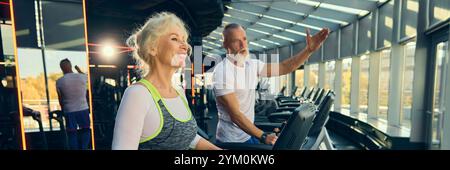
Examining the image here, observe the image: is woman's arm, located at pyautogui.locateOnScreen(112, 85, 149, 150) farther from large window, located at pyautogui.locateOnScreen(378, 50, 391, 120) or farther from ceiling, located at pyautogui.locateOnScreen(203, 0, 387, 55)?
large window, located at pyautogui.locateOnScreen(378, 50, 391, 120)

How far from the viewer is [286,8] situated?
3361mm

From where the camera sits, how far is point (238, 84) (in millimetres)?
1133

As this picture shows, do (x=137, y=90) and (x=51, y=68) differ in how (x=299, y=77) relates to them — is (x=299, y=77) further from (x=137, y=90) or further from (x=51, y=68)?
(x=137, y=90)

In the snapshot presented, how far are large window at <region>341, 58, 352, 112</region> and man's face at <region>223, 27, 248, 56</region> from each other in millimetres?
4221

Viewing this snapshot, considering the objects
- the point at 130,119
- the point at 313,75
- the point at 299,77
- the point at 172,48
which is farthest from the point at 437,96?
the point at 299,77

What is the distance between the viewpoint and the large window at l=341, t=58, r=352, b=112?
4569 mm

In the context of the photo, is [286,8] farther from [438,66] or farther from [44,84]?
[44,84]

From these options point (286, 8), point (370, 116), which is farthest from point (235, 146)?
point (370, 116)

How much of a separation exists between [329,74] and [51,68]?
5471 mm

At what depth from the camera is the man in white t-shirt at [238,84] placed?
1072mm

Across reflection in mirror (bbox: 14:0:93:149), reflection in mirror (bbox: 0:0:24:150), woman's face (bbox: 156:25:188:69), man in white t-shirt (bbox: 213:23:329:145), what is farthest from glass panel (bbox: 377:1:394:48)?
reflection in mirror (bbox: 0:0:24:150)

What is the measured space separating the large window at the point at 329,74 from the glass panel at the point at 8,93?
5382mm

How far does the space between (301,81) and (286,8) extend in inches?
159

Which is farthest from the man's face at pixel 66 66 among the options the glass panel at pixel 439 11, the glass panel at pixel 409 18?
the glass panel at pixel 409 18
